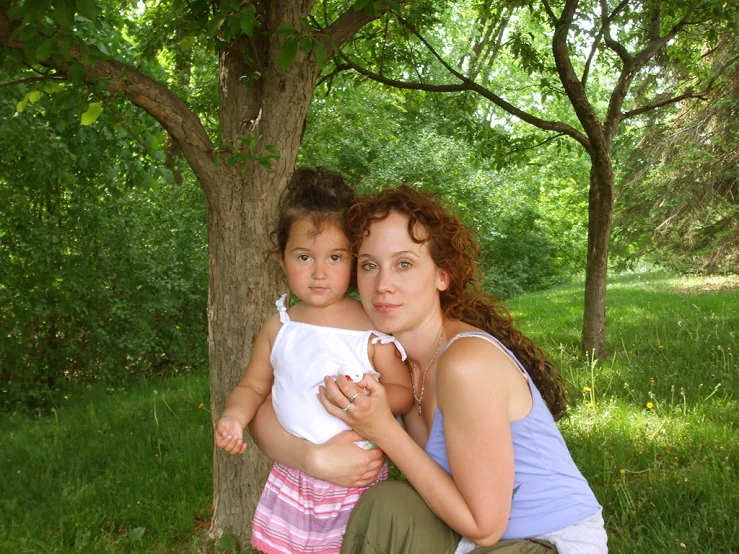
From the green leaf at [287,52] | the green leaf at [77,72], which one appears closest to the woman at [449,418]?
the green leaf at [287,52]

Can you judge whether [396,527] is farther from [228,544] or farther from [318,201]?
[228,544]

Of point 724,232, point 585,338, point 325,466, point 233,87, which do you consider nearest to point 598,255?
point 585,338

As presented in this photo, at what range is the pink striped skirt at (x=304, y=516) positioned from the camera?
213 centimetres

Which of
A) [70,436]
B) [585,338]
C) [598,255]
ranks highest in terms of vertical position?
[598,255]

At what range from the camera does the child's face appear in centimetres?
218

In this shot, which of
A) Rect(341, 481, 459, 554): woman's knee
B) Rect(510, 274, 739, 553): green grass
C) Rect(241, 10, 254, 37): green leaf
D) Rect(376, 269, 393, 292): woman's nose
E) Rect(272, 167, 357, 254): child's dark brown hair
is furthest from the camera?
Rect(510, 274, 739, 553): green grass

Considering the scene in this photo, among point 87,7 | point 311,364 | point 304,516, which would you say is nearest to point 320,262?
point 311,364

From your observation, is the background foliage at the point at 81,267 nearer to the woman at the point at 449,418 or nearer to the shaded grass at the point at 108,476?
the shaded grass at the point at 108,476

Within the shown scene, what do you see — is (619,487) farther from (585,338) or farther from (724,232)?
(724,232)

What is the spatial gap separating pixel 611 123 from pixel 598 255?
1175 millimetres

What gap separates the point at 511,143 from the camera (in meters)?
6.48

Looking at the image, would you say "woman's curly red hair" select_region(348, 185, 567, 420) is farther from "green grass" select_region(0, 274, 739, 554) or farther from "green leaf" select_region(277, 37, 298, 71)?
"green grass" select_region(0, 274, 739, 554)

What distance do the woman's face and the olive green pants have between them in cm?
51

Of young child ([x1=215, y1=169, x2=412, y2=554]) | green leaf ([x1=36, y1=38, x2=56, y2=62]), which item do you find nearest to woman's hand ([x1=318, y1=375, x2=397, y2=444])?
young child ([x1=215, y1=169, x2=412, y2=554])
